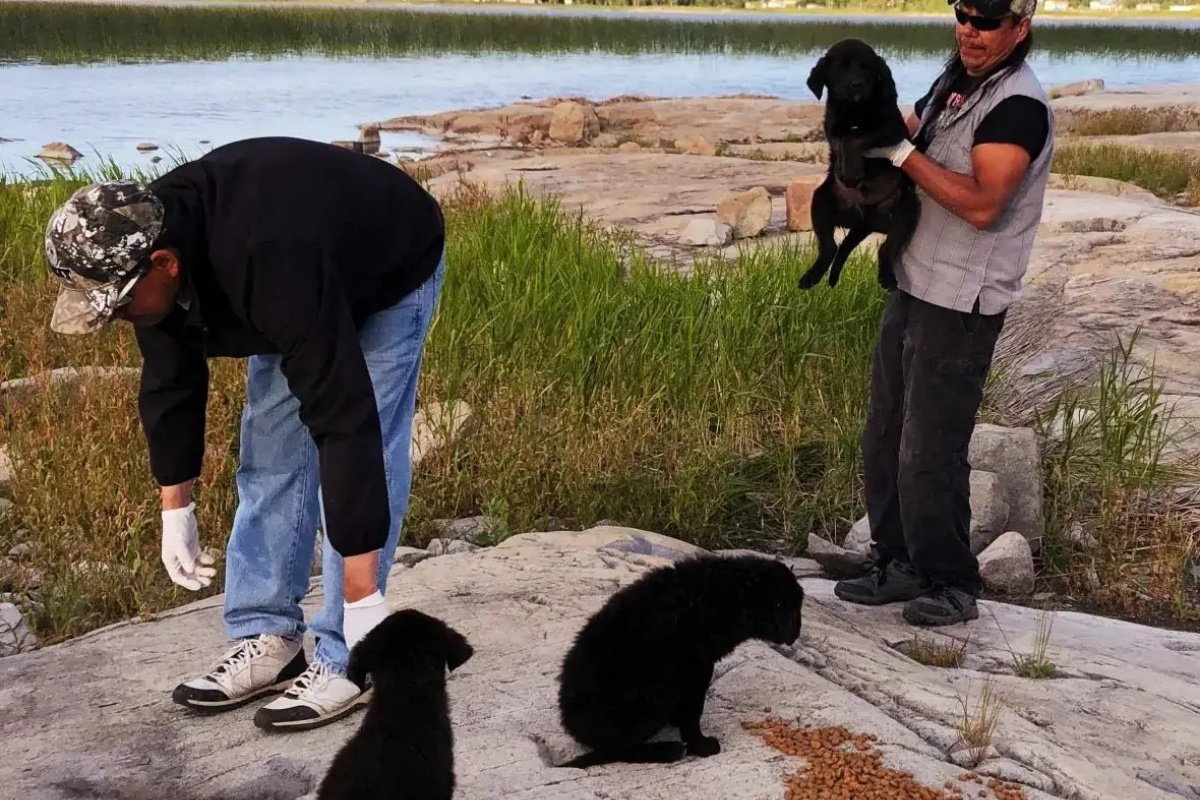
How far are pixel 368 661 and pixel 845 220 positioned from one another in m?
3.16

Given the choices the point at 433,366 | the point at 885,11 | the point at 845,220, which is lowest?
the point at 433,366

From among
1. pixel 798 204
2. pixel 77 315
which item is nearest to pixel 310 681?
pixel 77 315

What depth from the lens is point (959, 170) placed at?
447cm

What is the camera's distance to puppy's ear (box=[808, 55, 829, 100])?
4855mm

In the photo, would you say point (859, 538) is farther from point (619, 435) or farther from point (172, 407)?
point (172, 407)

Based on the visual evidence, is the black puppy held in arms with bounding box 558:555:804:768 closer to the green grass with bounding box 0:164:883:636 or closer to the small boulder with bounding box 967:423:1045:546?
the green grass with bounding box 0:164:883:636

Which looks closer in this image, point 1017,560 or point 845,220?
point 845,220

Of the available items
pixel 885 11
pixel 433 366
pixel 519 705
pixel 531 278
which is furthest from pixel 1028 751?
pixel 885 11

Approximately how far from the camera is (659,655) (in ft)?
11.4

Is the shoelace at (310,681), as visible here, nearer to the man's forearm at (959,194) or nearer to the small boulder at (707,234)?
the man's forearm at (959,194)

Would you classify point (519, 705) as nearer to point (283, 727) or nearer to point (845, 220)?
point (283, 727)

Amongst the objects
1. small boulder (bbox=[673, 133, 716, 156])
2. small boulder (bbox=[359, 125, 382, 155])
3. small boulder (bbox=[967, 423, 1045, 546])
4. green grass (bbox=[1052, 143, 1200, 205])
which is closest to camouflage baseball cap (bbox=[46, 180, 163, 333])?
small boulder (bbox=[967, 423, 1045, 546])

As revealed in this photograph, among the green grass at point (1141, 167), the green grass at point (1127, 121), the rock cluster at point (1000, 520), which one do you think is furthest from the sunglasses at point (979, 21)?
the green grass at point (1127, 121)

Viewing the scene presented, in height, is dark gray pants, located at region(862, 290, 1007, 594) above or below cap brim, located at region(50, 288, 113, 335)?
below
